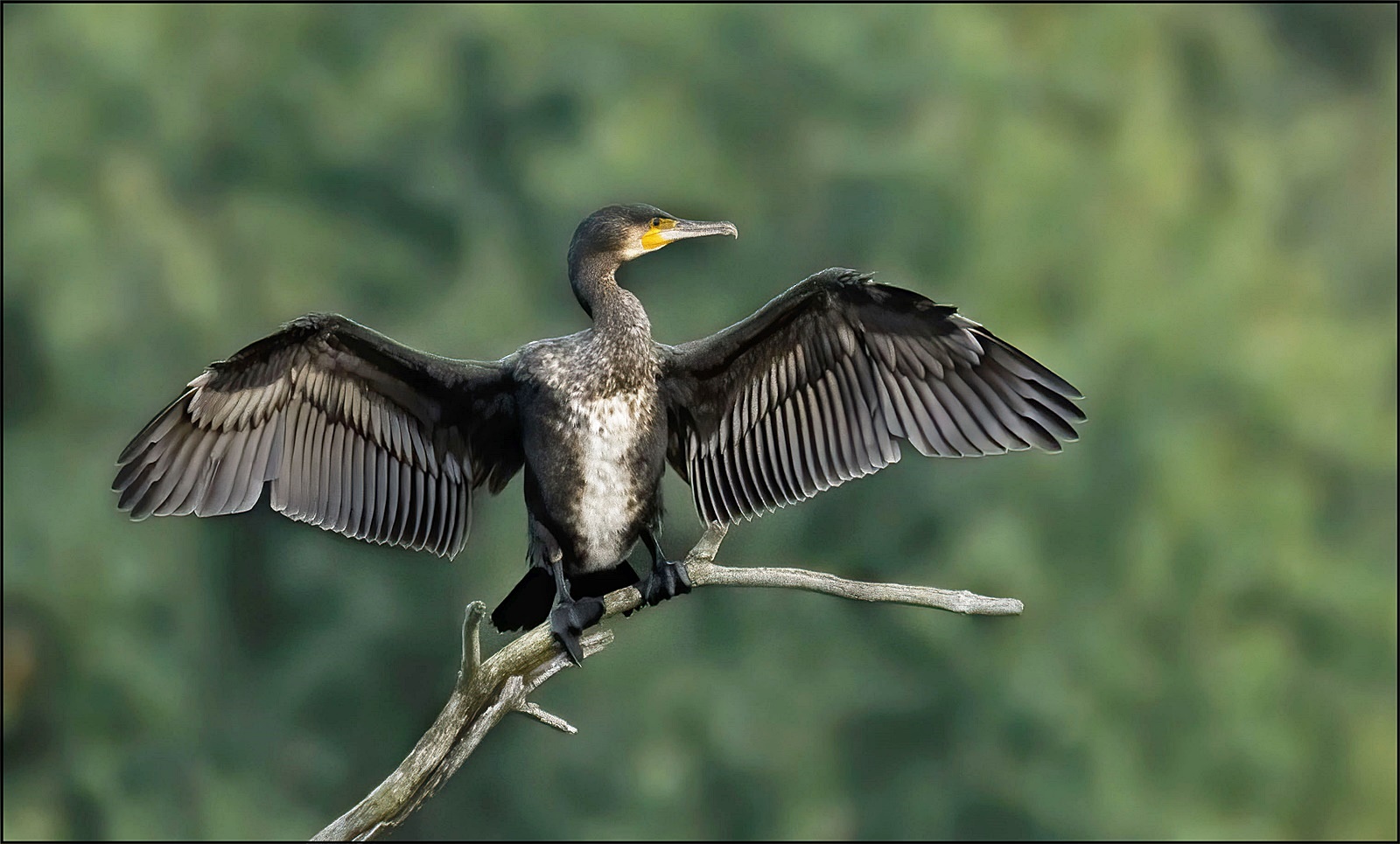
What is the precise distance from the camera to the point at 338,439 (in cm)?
461

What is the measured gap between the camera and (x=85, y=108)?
51.2 ft

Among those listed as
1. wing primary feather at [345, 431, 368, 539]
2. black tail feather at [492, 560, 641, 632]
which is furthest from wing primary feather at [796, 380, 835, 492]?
wing primary feather at [345, 431, 368, 539]

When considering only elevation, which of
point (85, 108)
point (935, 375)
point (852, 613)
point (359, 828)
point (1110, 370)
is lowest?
point (359, 828)

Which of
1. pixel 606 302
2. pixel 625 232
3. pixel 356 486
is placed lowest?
pixel 356 486

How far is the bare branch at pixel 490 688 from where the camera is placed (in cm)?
416

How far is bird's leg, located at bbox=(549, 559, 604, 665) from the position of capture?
13.9ft

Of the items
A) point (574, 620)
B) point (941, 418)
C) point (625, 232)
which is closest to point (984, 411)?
point (941, 418)

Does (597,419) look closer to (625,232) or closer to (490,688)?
(625,232)

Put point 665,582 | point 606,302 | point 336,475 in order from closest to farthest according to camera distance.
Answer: point 665,582, point 606,302, point 336,475

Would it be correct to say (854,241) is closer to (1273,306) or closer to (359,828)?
(1273,306)

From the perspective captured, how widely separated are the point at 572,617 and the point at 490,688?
257mm

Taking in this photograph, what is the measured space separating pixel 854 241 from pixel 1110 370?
7.76ft

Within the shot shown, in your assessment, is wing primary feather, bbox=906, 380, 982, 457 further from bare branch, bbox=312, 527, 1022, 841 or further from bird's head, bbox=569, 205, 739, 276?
bird's head, bbox=569, 205, 739, 276

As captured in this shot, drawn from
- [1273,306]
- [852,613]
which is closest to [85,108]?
[852,613]
